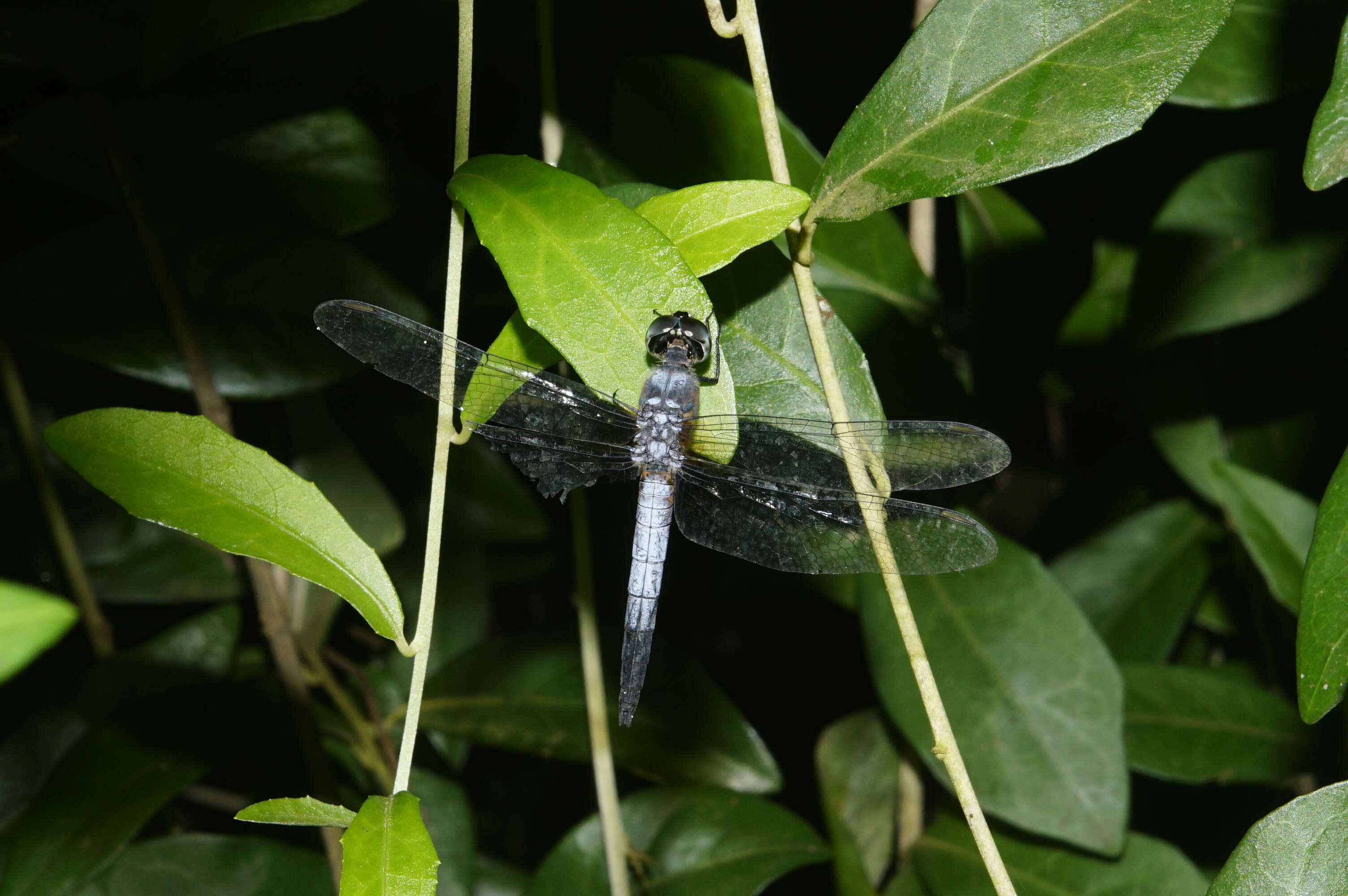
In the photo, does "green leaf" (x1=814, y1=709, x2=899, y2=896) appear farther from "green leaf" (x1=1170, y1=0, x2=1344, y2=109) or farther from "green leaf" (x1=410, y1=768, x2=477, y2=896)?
"green leaf" (x1=1170, y1=0, x2=1344, y2=109)

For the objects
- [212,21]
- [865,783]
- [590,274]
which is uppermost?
[212,21]

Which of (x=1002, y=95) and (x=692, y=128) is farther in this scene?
(x=692, y=128)

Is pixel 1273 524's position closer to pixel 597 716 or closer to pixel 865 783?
pixel 865 783

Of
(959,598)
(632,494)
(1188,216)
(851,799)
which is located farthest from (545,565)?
(1188,216)

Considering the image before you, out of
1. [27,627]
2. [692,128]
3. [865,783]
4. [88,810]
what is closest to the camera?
[27,627]

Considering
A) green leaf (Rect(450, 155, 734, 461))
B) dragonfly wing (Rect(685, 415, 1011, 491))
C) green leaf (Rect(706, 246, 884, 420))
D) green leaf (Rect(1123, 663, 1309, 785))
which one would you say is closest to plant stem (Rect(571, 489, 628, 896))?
dragonfly wing (Rect(685, 415, 1011, 491))

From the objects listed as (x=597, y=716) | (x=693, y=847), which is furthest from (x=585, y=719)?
(x=693, y=847)
